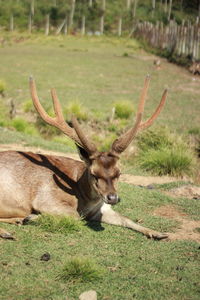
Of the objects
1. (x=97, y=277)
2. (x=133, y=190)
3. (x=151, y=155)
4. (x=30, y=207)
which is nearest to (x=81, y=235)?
(x=30, y=207)

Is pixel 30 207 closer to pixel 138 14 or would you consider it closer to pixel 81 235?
pixel 81 235

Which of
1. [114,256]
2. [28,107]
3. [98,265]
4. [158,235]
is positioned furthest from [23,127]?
[98,265]

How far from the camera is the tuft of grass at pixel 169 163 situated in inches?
460

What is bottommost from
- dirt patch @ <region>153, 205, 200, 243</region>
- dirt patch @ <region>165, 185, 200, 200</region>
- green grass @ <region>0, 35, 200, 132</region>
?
green grass @ <region>0, 35, 200, 132</region>

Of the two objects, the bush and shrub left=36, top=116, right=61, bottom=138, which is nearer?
shrub left=36, top=116, right=61, bottom=138

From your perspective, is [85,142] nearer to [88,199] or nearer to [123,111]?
[88,199]

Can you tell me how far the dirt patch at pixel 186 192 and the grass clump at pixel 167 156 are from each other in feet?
5.49

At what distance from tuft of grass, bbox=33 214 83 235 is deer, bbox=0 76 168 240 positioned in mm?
187

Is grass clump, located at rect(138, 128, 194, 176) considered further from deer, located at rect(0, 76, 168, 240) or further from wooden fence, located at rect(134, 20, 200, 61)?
wooden fence, located at rect(134, 20, 200, 61)

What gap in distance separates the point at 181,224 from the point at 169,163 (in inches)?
167

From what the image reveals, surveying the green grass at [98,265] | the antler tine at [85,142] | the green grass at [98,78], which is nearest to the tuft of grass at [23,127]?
the green grass at [98,78]

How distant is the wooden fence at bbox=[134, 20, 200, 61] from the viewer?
92.8ft

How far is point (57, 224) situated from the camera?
650cm

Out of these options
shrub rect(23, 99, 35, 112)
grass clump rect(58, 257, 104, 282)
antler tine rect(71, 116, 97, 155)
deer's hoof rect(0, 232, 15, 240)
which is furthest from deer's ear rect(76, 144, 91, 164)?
shrub rect(23, 99, 35, 112)
